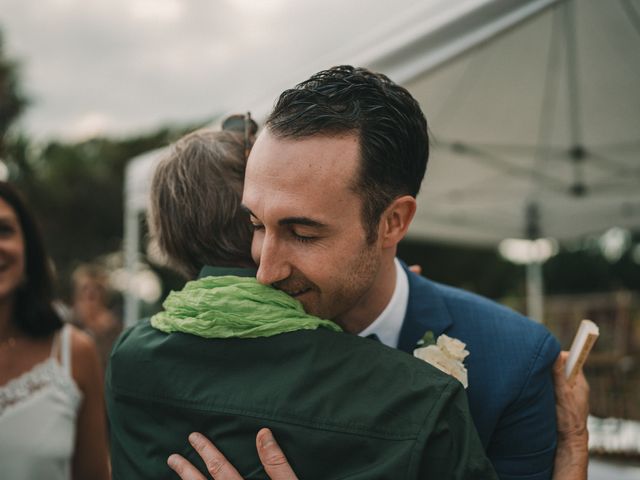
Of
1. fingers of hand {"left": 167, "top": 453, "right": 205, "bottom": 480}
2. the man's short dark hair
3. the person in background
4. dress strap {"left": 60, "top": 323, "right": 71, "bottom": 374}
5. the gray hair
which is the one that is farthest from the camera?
the person in background

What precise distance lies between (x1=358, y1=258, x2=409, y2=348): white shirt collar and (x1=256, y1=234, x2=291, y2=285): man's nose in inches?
16.7

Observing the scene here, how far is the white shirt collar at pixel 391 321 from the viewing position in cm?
168

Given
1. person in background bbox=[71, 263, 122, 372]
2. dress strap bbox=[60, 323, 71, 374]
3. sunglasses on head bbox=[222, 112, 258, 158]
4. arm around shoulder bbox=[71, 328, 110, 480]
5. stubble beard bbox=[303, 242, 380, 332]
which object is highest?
sunglasses on head bbox=[222, 112, 258, 158]

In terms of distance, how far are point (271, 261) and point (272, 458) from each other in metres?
0.41

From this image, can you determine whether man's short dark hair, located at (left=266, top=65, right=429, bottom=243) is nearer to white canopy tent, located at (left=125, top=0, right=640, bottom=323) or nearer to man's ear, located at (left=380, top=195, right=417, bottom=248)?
man's ear, located at (left=380, top=195, right=417, bottom=248)

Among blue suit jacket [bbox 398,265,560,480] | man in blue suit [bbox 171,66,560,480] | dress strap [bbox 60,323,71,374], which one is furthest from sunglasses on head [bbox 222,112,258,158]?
dress strap [bbox 60,323,71,374]

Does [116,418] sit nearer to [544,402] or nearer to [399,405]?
[399,405]

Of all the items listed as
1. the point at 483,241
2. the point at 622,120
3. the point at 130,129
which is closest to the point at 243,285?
the point at 622,120

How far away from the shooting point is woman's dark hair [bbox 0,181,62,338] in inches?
99.0

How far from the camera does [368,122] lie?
1395mm

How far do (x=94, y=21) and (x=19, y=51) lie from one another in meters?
Answer: 2.17

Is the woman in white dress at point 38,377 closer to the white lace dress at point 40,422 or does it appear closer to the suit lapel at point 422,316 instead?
the white lace dress at point 40,422

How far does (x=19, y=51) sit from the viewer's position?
16.7 meters

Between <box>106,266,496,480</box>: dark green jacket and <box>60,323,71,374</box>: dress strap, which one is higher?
<box>106,266,496,480</box>: dark green jacket
